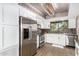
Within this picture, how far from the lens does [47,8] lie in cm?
190

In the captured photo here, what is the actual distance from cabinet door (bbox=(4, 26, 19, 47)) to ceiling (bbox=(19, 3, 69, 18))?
537 millimetres

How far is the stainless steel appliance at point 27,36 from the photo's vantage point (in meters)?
2.01

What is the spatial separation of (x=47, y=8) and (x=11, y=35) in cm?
88

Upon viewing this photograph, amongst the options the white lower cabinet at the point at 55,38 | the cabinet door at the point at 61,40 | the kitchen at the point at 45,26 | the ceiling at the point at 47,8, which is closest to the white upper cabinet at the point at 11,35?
the kitchen at the point at 45,26

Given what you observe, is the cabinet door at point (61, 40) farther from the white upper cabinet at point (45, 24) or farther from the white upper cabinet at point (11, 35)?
the white upper cabinet at point (11, 35)

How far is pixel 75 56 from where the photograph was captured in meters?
1.76

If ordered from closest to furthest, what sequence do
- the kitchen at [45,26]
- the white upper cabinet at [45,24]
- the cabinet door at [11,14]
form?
the cabinet door at [11,14], the kitchen at [45,26], the white upper cabinet at [45,24]

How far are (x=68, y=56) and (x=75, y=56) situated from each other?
0.42ft

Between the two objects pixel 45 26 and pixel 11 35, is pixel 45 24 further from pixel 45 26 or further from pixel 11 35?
pixel 11 35

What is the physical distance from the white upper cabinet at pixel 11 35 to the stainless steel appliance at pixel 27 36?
0.35ft

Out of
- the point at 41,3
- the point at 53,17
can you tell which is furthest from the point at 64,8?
the point at 41,3

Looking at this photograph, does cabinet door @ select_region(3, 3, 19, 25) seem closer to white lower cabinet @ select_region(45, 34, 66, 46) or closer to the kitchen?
the kitchen

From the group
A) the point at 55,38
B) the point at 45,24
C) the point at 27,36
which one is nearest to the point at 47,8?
the point at 45,24

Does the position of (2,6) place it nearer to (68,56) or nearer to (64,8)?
(64,8)
